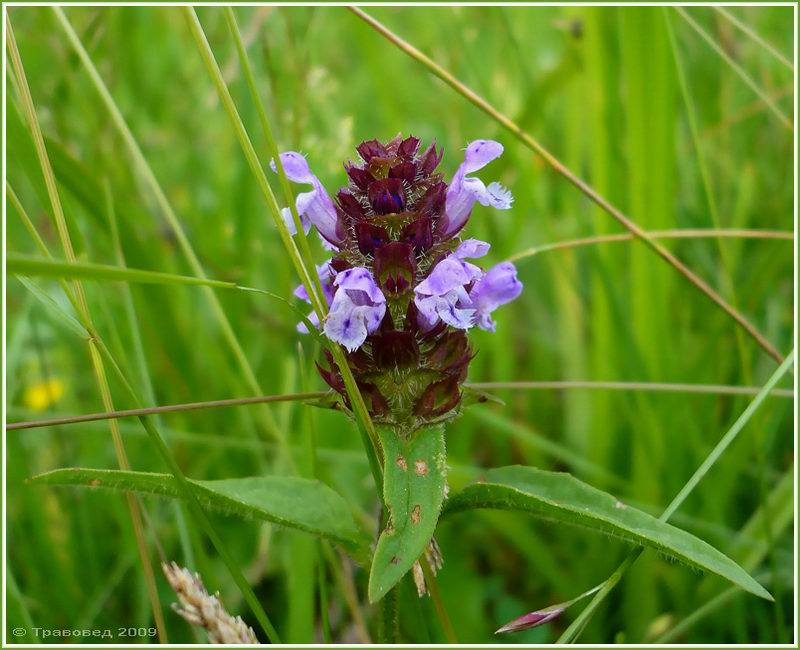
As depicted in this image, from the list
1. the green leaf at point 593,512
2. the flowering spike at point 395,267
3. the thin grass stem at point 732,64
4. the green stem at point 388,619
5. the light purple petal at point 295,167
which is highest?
the thin grass stem at point 732,64

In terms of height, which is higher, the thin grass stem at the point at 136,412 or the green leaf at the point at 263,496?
the thin grass stem at the point at 136,412

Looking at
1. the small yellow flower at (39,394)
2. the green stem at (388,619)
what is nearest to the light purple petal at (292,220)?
the green stem at (388,619)

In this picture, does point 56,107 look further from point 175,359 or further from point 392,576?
point 392,576

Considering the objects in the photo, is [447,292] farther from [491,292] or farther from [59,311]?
[59,311]

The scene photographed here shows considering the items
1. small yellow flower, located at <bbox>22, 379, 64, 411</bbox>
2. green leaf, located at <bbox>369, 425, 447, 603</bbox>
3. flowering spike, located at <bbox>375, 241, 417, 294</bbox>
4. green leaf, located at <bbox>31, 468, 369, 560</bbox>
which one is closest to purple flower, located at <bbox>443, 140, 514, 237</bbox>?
flowering spike, located at <bbox>375, 241, 417, 294</bbox>

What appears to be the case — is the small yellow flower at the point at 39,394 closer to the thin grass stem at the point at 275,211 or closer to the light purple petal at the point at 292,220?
the light purple petal at the point at 292,220

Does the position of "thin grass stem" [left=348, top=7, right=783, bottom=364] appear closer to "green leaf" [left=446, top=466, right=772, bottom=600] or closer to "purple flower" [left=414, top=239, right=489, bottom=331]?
"purple flower" [left=414, top=239, right=489, bottom=331]
